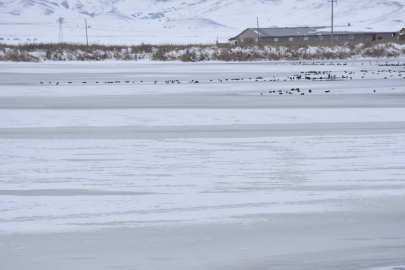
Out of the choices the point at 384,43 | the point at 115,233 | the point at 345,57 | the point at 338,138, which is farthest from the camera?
the point at 384,43

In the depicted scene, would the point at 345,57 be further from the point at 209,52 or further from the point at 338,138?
the point at 338,138

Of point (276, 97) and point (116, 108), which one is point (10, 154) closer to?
point (116, 108)

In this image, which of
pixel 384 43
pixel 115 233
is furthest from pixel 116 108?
pixel 384 43

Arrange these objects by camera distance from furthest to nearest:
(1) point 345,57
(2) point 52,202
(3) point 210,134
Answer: (1) point 345,57 < (3) point 210,134 < (2) point 52,202

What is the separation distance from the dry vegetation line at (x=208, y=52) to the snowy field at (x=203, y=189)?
3156 cm

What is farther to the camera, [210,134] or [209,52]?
[209,52]

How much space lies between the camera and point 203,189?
5.33 metres

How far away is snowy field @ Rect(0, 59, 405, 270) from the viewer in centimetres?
Answer: 377

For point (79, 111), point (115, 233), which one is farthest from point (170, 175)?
point (79, 111)

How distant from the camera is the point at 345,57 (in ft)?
141

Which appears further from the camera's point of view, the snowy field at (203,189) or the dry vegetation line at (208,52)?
the dry vegetation line at (208,52)

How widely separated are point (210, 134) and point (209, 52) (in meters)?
36.0

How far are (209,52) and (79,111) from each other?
33168 mm

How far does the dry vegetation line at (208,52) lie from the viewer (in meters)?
42.4
